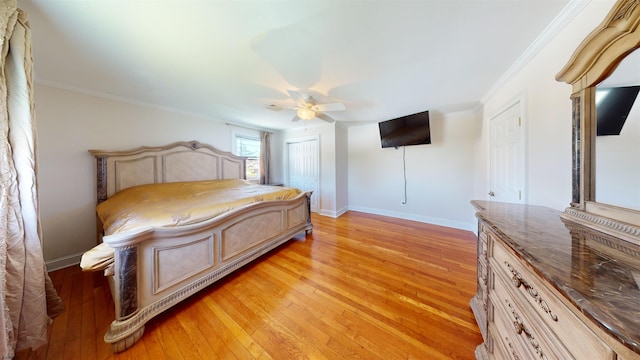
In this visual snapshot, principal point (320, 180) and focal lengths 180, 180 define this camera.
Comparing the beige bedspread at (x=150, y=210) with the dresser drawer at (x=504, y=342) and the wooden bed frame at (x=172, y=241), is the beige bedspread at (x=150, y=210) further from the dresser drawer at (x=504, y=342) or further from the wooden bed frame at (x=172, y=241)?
the dresser drawer at (x=504, y=342)

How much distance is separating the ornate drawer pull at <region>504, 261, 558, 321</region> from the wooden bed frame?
6.68 feet

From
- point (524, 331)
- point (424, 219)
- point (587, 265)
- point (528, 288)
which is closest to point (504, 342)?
point (524, 331)

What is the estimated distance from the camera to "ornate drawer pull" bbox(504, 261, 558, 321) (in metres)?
0.57

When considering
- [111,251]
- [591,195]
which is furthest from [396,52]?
[111,251]

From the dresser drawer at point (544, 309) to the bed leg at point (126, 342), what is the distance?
216cm

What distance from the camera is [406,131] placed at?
339 cm

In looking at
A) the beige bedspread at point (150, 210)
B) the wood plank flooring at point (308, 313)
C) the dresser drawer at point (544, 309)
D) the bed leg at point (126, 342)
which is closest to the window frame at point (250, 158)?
the beige bedspread at point (150, 210)

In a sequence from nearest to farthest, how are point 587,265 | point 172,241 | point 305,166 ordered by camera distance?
1. point 587,265
2. point 172,241
3. point 305,166

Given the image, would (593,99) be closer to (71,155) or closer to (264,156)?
(264,156)

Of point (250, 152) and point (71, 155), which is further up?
point (250, 152)

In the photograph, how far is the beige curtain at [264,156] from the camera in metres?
4.38

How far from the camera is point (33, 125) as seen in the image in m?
1.09

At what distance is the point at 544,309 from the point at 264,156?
176 inches

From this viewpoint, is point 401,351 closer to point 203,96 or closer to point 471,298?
point 471,298
